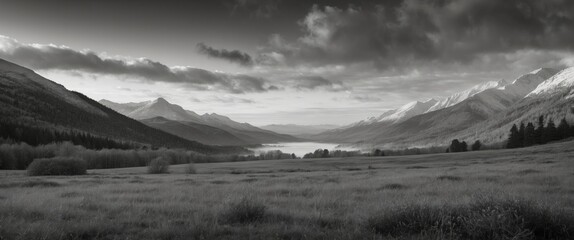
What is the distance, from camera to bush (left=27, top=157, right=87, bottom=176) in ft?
149

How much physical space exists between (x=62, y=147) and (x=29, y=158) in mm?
15565

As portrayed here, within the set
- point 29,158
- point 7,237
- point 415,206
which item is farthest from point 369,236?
point 29,158

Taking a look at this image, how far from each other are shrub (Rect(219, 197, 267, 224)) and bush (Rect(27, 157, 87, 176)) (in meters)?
45.9

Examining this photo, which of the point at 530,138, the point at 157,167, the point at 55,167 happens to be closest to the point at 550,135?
the point at 530,138

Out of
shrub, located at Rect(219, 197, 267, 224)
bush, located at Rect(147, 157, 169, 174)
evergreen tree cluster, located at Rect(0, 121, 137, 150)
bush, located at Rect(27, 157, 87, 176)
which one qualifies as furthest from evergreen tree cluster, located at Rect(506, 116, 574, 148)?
evergreen tree cluster, located at Rect(0, 121, 137, 150)

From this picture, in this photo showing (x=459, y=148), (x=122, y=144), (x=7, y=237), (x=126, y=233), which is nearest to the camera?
(x=7, y=237)

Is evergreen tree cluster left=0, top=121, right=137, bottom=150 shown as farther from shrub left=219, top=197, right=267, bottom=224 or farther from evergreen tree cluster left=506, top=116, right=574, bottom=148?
evergreen tree cluster left=506, top=116, right=574, bottom=148

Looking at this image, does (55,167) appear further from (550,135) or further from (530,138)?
(550,135)

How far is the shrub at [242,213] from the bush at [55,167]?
4591 centimetres

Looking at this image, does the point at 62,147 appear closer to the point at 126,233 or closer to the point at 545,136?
the point at 126,233

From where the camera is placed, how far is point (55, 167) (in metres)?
46.0

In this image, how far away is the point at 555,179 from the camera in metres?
20.1

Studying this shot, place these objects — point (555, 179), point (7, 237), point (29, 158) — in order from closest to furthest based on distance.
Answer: point (7, 237), point (555, 179), point (29, 158)

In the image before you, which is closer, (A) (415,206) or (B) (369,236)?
(B) (369,236)
